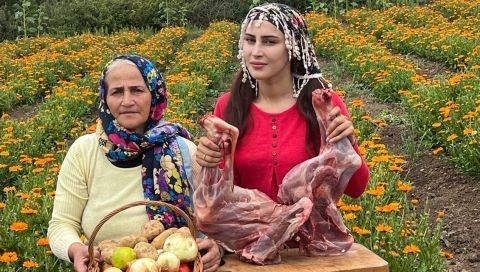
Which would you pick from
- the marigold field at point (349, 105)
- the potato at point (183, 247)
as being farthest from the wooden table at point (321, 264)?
the marigold field at point (349, 105)

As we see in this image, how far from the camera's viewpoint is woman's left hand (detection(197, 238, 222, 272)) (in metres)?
2.26

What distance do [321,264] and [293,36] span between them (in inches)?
31.0

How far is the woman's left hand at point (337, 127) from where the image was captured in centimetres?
227

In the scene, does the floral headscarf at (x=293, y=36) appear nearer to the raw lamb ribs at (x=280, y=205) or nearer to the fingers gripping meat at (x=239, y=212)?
the raw lamb ribs at (x=280, y=205)

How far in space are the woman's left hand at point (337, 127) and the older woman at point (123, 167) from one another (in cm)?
66

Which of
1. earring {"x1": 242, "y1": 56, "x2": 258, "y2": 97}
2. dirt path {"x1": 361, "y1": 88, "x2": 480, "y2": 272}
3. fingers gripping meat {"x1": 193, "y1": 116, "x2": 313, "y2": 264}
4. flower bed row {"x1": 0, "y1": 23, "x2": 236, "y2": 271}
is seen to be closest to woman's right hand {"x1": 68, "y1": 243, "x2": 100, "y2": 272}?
fingers gripping meat {"x1": 193, "y1": 116, "x2": 313, "y2": 264}

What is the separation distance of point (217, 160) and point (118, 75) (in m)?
0.59

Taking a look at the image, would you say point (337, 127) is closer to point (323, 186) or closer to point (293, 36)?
point (323, 186)

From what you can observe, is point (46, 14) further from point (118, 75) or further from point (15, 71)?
point (118, 75)

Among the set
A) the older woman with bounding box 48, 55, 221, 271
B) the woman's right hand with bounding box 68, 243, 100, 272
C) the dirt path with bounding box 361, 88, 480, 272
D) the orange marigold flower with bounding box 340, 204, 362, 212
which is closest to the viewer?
the woman's right hand with bounding box 68, 243, 100, 272

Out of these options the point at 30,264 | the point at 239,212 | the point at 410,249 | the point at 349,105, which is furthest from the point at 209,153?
the point at 349,105

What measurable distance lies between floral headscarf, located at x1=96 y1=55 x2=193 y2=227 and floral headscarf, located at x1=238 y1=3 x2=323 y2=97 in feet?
1.16

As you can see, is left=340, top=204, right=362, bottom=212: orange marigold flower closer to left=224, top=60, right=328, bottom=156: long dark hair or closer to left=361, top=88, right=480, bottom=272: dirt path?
left=361, top=88, right=480, bottom=272: dirt path

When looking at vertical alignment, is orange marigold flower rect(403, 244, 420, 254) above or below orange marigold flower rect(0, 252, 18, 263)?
above
